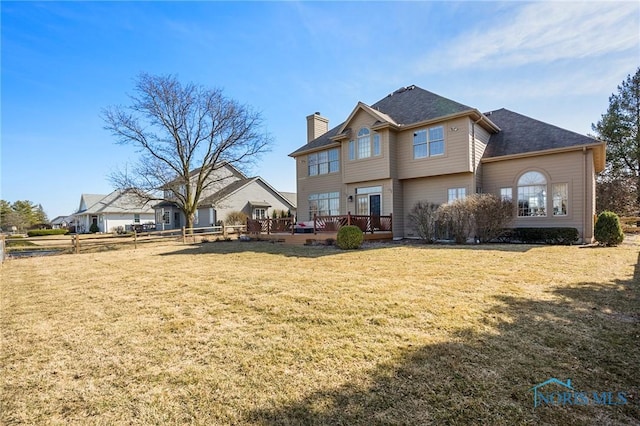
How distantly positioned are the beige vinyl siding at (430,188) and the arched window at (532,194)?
2205 millimetres

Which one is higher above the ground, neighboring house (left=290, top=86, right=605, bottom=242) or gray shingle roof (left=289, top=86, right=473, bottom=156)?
gray shingle roof (left=289, top=86, right=473, bottom=156)

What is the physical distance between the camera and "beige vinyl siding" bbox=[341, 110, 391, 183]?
52.5 feet

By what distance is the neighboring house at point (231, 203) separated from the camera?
30.0 metres

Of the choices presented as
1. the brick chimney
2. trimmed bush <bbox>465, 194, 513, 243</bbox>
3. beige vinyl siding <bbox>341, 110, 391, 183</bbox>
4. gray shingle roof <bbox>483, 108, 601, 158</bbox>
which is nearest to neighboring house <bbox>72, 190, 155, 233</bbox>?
the brick chimney

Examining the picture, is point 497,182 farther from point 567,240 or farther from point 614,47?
point 614,47

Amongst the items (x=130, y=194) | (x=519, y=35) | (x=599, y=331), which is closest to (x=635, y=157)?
(x=519, y=35)

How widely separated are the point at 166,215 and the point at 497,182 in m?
33.4

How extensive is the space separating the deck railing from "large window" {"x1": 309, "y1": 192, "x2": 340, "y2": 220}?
9.27ft

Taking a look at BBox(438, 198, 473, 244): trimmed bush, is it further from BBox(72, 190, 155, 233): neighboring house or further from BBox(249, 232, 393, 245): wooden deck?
BBox(72, 190, 155, 233): neighboring house

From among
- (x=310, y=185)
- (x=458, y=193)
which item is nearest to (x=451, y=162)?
(x=458, y=193)

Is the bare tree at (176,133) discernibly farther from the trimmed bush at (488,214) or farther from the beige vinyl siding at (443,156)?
the trimmed bush at (488,214)

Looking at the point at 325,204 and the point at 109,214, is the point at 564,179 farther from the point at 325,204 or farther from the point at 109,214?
the point at 109,214

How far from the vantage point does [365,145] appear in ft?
55.2

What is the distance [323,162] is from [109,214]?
112 feet
